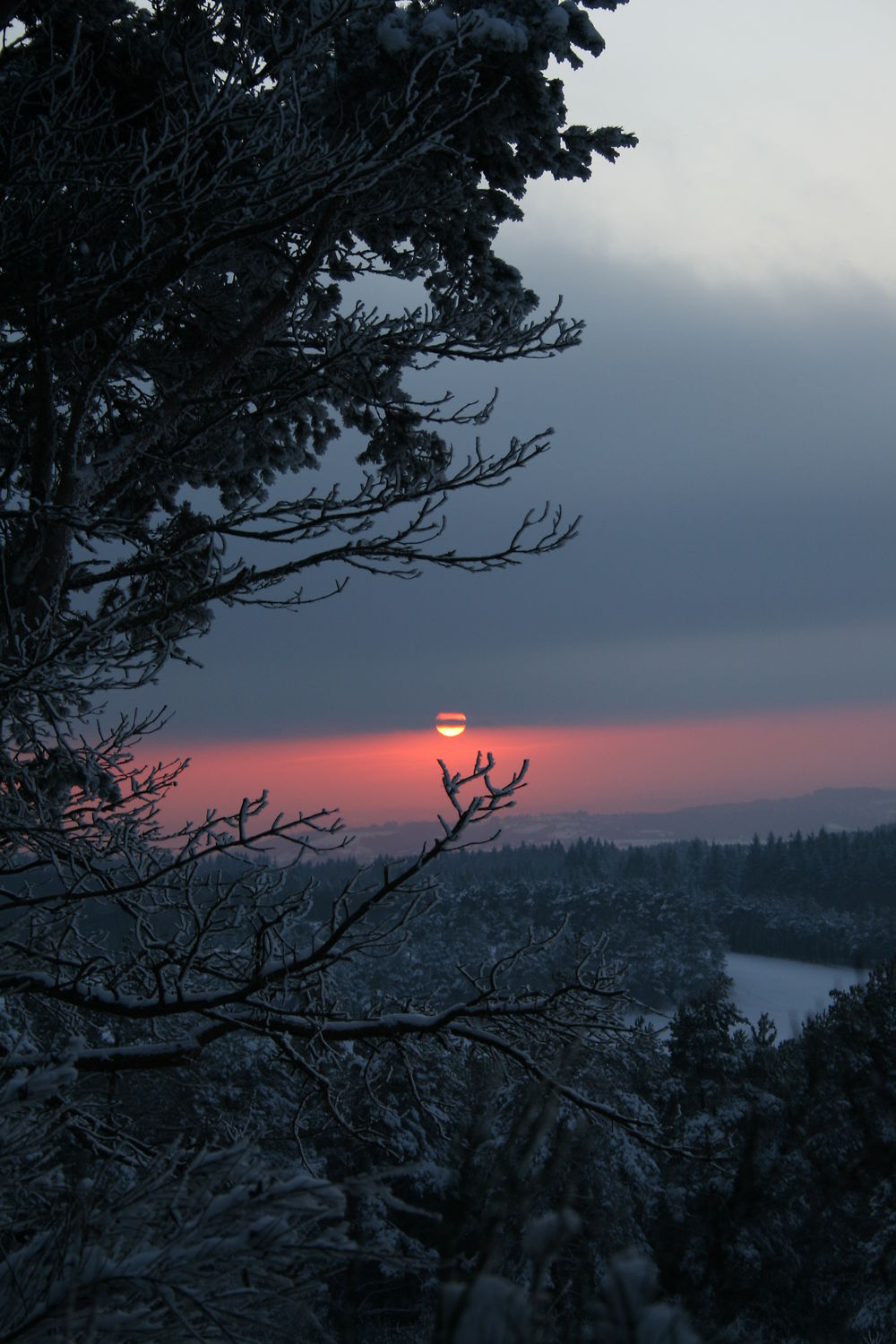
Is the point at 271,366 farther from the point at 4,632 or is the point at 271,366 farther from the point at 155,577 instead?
the point at 4,632

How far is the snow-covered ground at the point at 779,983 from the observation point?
7394cm

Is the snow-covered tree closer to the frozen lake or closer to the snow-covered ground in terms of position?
the frozen lake

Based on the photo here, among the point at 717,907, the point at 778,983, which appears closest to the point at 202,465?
the point at 778,983

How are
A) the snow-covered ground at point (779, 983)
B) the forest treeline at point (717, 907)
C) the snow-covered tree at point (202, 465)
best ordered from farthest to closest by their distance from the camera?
the forest treeline at point (717, 907) < the snow-covered ground at point (779, 983) < the snow-covered tree at point (202, 465)

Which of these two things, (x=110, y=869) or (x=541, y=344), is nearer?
(x=110, y=869)

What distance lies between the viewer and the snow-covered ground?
73.9m

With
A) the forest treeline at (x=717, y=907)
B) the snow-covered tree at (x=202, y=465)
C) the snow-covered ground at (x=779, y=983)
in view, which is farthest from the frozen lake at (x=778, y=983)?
the snow-covered tree at (x=202, y=465)

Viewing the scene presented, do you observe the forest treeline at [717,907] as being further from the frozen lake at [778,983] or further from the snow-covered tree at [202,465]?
the snow-covered tree at [202,465]

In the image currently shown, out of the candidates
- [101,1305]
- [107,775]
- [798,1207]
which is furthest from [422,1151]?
[101,1305]

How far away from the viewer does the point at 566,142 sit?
6.04 meters

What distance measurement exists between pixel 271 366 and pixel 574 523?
330 cm

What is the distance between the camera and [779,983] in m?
84.1

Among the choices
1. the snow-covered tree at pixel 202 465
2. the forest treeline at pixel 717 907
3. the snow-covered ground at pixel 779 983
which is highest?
the snow-covered tree at pixel 202 465

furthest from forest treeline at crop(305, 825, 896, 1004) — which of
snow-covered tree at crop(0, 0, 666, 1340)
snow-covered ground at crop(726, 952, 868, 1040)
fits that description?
snow-covered tree at crop(0, 0, 666, 1340)
